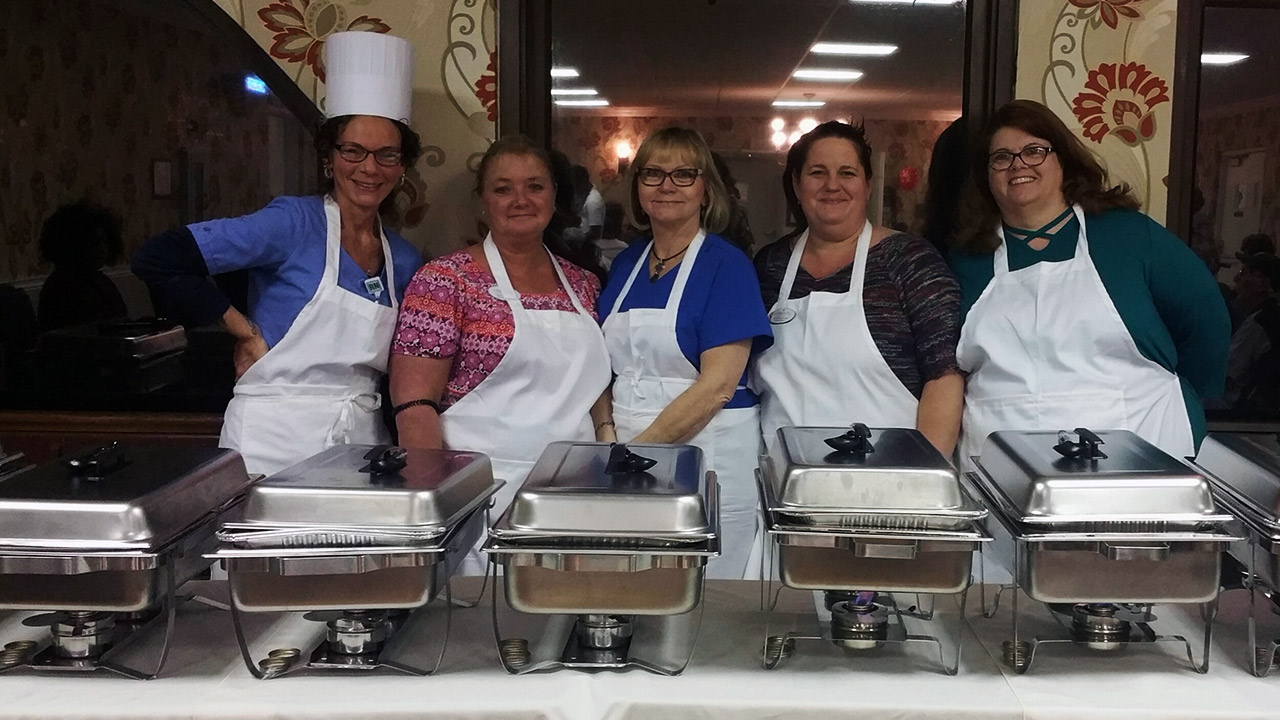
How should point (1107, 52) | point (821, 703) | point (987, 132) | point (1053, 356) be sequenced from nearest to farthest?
point (821, 703) → point (1053, 356) → point (987, 132) → point (1107, 52)

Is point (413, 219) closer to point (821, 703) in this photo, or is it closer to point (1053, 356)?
point (1053, 356)

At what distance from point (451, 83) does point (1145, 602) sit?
1770 mm

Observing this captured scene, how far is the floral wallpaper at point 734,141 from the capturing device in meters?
2.29

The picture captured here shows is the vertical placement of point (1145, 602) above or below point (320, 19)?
below

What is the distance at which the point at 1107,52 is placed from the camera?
2.21m

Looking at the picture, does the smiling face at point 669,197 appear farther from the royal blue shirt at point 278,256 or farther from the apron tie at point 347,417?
the apron tie at point 347,417

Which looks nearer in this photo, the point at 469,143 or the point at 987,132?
the point at 987,132

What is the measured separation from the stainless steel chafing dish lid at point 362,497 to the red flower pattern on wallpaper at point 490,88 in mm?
1227

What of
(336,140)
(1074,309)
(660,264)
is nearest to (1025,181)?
(1074,309)

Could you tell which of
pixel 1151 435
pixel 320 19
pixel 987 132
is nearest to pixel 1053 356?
pixel 1151 435

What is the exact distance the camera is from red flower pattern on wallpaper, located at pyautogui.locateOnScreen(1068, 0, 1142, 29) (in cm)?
221

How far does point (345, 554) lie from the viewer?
3.63 feet

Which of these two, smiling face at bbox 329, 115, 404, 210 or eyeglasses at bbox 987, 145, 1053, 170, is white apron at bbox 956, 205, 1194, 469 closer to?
eyeglasses at bbox 987, 145, 1053, 170

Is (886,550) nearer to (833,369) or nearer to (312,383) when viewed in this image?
(833,369)
